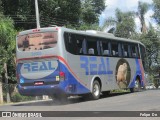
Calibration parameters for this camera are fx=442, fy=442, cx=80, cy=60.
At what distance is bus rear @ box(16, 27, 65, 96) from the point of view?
1973 cm

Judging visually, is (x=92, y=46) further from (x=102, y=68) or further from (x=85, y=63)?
(x=102, y=68)

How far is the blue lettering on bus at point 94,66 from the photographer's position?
2160 cm

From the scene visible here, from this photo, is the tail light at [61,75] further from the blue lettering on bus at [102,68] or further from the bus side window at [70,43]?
the blue lettering on bus at [102,68]

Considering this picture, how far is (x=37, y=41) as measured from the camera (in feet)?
66.6

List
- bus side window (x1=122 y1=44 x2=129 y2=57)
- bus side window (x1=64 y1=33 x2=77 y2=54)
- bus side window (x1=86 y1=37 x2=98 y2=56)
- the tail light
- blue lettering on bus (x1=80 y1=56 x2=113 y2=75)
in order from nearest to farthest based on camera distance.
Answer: the tail light
bus side window (x1=64 y1=33 x2=77 y2=54)
blue lettering on bus (x1=80 y1=56 x2=113 y2=75)
bus side window (x1=86 y1=37 x2=98 y2=56)
bus side window (x1=122 y1=44 x2=129 y2=57)

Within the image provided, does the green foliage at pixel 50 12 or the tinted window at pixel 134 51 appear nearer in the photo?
the tinted window at pixel 134 51

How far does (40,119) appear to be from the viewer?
1351cm

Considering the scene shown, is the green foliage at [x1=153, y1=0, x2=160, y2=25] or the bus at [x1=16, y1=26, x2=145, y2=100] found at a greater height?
the green foliage at [x1=153, y1=0, x2=160, y2=25]

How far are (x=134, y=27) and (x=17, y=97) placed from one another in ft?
107

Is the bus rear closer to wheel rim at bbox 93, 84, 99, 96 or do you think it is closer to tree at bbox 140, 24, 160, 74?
wheel rim at bbox 93, 84, 99, 96

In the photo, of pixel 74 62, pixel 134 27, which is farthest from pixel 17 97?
pixel 134 27

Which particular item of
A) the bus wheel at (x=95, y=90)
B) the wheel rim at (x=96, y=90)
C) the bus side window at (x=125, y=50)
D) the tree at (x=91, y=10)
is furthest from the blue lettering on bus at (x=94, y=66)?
the tree at (x=91, y=10)

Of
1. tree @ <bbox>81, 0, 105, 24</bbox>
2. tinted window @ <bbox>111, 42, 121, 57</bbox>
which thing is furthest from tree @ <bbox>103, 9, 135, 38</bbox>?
tinted window @ <bbox>111, 42, 121, 57</bbox>

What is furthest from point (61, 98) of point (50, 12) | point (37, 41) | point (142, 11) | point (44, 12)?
point (142, 11)
